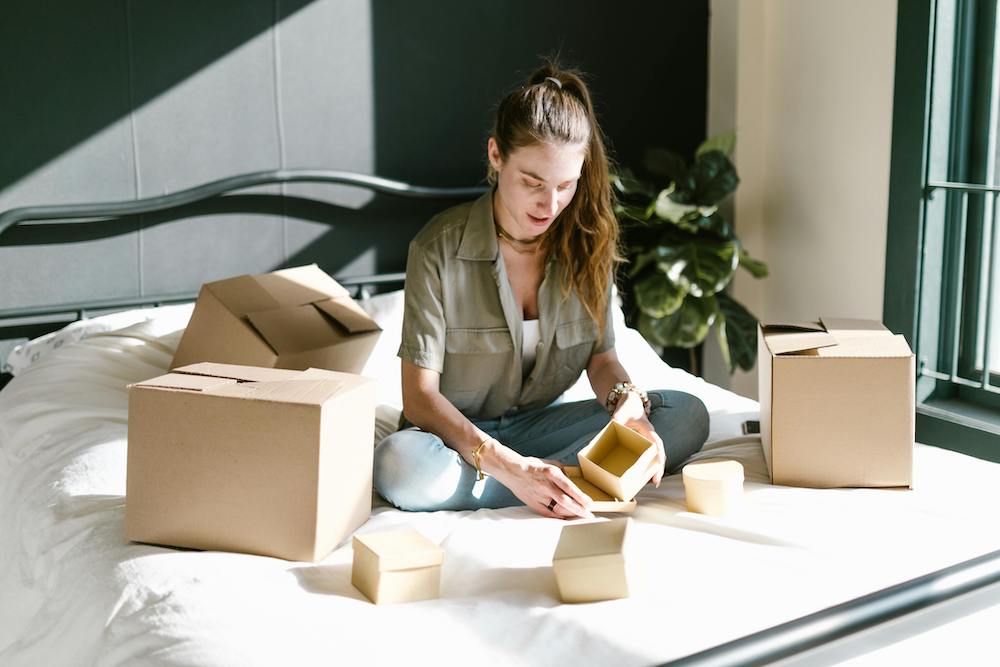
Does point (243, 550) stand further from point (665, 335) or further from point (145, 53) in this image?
point (665, 335)

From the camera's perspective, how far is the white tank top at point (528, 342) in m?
1.93

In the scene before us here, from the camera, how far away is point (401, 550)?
131 centimetres

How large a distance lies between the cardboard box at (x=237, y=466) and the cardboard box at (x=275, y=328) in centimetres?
44

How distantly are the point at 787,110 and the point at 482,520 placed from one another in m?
1.94

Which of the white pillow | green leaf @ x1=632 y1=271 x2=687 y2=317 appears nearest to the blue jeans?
the white pillow

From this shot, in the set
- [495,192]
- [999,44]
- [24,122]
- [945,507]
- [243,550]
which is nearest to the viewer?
[243,550]

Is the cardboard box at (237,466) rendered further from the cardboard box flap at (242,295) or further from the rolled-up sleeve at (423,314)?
the cardboard box flap at (242,295)

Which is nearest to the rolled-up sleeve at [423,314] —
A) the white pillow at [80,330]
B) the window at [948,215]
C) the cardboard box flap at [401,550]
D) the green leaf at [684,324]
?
the cardboard box flap at [401,550]

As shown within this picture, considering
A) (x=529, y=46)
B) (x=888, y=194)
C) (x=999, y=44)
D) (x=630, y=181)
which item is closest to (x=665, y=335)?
(x=630, y=181)

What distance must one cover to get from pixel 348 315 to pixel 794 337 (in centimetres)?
89

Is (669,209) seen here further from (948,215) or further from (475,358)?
(475,358)

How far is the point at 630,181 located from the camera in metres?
2.90

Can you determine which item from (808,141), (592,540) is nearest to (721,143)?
(808,141)

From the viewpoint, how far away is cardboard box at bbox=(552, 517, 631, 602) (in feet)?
Result: 4.14
